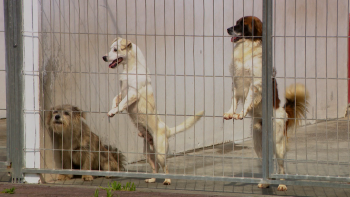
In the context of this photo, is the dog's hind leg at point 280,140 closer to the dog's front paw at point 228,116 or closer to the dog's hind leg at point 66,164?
the dog's front paw at point 228,116

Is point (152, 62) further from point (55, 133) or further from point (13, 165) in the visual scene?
point (13, 165)

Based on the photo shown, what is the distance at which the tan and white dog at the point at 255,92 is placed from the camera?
17.7 ft

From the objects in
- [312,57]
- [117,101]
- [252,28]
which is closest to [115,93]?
[117,101]

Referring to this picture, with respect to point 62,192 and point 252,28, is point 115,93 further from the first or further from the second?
point 252,28

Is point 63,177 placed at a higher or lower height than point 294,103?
lower

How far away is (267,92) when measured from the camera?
508 centimetres

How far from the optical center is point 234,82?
565cm

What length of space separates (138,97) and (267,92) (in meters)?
1.55

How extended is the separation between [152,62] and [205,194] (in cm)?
259

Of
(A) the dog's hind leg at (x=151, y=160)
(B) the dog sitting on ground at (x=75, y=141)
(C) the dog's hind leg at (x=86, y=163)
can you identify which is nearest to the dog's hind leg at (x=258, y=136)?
(A) the dog's hind leg at (x=151, y=160)

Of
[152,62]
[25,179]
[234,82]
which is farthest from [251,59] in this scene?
[25,179]

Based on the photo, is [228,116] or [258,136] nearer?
[228,116]

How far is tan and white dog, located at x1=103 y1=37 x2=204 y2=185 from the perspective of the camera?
5797mm

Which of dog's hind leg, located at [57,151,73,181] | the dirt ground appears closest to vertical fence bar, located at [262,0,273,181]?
the dirt ground
